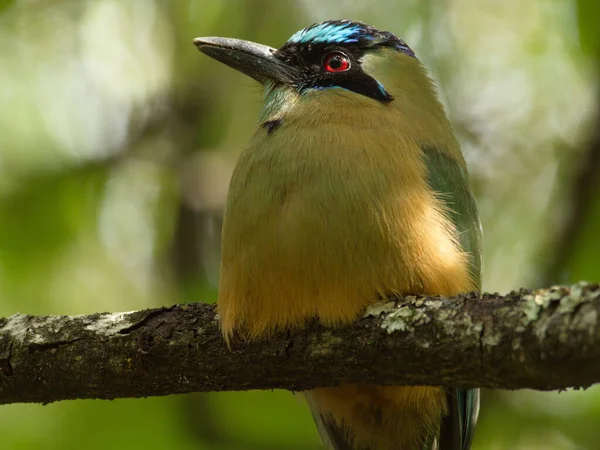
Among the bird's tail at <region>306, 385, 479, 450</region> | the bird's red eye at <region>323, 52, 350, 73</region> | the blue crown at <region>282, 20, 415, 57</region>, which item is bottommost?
the bird's tail at <region>306, 385, 479, 450</region>

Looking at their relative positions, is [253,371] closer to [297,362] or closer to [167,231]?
[297,362]

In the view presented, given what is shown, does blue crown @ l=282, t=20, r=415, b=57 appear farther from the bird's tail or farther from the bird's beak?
the bird's tail

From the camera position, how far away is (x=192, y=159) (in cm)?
795

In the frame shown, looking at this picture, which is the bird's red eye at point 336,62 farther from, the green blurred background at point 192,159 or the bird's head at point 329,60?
the green blurred background at point 192,159

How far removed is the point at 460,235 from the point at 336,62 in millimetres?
1402

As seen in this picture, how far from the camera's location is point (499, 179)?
834 cm

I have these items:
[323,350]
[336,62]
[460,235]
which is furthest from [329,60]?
[323,350]

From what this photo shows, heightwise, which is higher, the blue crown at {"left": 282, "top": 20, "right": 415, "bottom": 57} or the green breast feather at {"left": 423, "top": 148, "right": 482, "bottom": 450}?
the blue crown at {"left": 282, "top": 20, "right": 415, "bottom": 57}

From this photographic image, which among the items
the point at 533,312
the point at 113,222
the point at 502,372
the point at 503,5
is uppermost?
the point at 503,5

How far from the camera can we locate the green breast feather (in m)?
4.86

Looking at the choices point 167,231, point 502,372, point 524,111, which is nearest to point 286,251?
point 502,372

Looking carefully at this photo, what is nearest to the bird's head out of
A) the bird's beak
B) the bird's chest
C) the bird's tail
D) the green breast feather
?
the bird's beak

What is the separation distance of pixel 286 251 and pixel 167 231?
4.12m

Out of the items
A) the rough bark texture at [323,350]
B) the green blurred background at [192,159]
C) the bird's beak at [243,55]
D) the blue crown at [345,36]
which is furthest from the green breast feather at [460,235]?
the green blurred background at [192,159]
